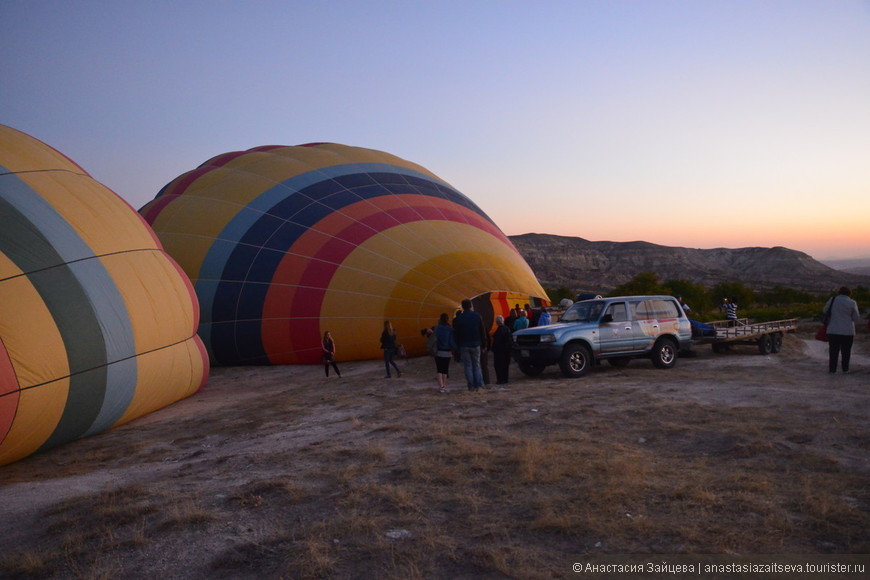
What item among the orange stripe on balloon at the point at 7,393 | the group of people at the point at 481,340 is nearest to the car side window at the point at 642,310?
the group of people at the point at 481,340

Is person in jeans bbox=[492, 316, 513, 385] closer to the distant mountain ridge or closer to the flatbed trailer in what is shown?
the flatbed trailer

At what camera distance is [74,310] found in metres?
7.73

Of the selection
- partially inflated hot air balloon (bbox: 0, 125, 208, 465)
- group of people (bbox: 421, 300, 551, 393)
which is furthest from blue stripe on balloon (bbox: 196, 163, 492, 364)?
group of people (bbox: 421, 300, 551, 393)

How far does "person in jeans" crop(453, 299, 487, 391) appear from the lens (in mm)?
9867

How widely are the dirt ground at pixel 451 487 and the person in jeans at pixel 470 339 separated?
1093 millimetres

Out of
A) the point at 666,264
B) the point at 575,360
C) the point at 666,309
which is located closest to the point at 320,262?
the point at 575,360

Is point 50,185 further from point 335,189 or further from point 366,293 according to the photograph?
point 335,189

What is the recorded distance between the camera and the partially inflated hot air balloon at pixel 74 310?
699cm

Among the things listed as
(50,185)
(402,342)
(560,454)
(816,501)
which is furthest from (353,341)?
(816,501)

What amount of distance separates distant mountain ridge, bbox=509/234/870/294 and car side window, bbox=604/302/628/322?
92.3 metres

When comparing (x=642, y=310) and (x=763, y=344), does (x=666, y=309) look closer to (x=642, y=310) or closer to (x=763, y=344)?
(x=642, y=310)

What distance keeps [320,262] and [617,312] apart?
656cm

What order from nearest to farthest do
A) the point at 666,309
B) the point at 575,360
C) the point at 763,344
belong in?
1. the point at 575,360
2. the point at 666,309
3. the point at 763,344

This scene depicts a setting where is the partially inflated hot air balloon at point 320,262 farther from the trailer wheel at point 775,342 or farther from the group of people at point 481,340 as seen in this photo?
the trailer wheel at point 775,342
